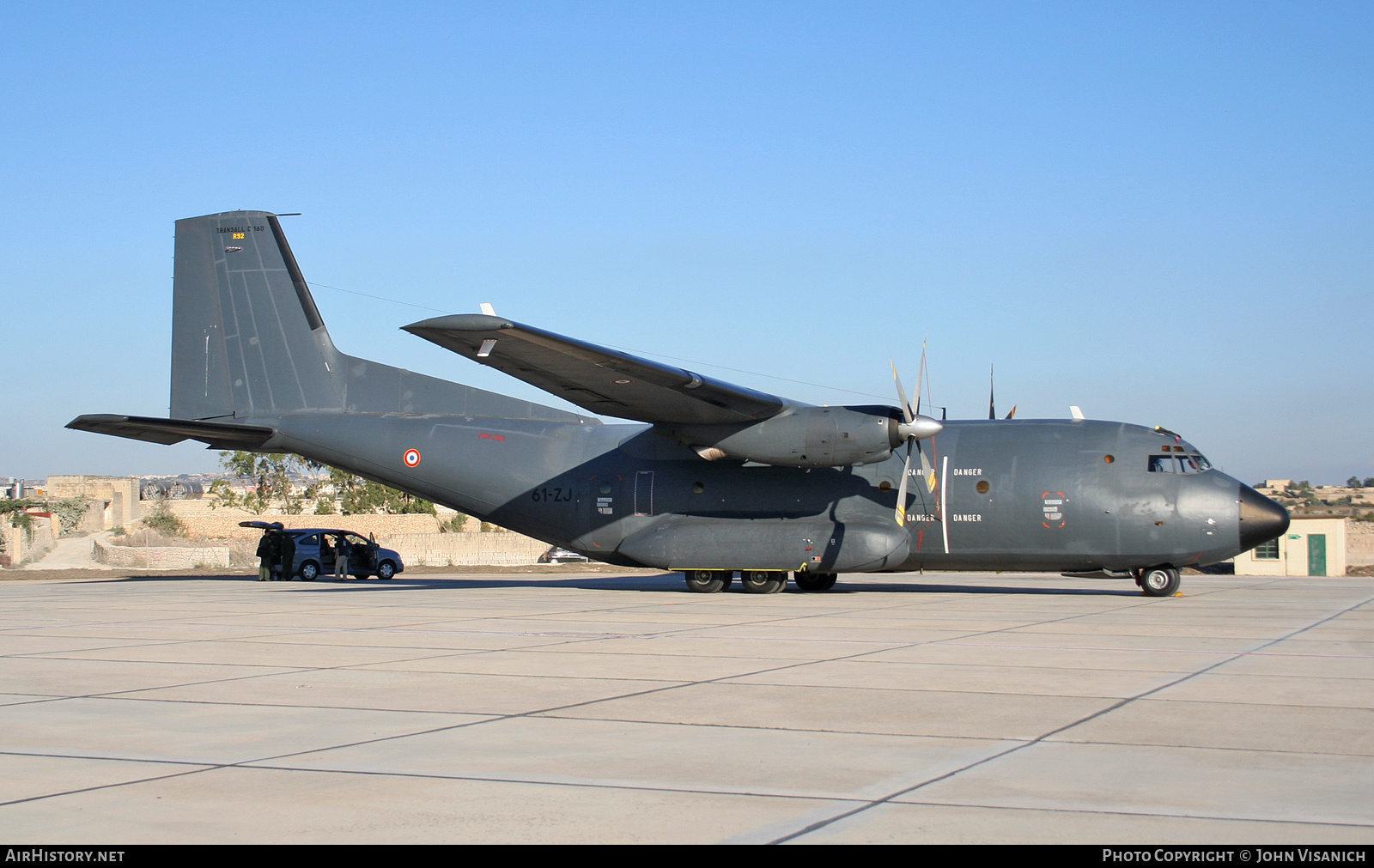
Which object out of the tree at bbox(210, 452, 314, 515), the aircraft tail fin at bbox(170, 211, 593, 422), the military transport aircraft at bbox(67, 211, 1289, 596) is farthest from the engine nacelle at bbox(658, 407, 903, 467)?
the tree at bbox(210, 452, 314, 515)

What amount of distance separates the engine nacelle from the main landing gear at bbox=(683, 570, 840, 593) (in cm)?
229

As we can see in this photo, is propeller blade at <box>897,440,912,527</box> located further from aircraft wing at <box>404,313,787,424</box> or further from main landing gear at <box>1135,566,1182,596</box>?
main landing gear at <box>1135,566,1182,596</box>

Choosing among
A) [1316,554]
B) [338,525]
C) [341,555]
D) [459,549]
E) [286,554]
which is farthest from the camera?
[338,525]

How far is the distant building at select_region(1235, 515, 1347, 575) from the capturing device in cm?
3581

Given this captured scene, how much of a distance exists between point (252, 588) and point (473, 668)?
1605cm

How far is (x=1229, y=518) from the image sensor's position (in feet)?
63.0

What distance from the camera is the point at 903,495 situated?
2000cm

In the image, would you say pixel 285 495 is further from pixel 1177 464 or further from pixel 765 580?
pixel 1177 464

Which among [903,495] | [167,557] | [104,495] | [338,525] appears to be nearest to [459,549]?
[167,557]

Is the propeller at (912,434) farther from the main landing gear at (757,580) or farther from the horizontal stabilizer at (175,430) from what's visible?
the horizontal stabilizer at (175,430)

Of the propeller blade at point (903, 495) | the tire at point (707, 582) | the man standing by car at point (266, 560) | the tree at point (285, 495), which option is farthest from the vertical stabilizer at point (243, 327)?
the tree at point (285, 495)

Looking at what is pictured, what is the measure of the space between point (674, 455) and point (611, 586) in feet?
15.8

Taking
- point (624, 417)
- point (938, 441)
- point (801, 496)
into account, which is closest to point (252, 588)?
point (624, 417)

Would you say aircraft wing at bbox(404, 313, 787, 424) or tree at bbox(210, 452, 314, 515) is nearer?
aircraft wing at bbox(404, 313, 787, 424)
